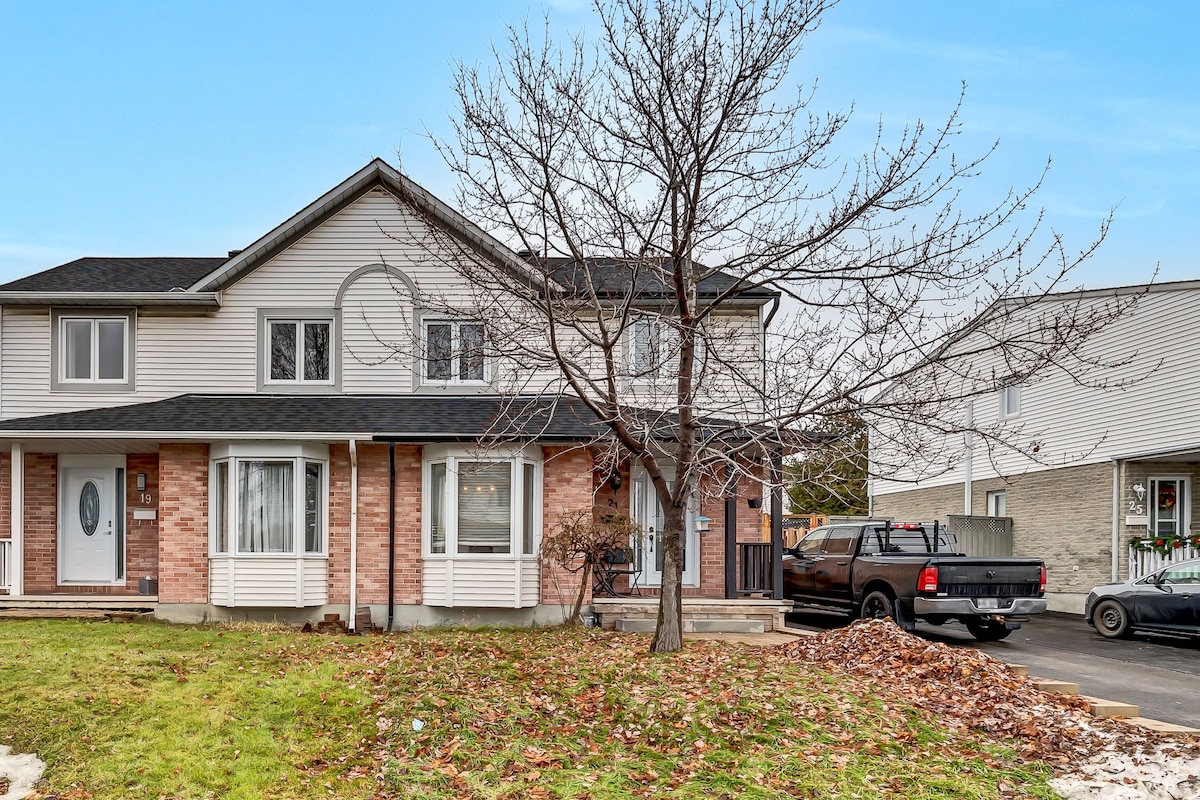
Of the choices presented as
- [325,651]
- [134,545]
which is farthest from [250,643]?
[134,545]

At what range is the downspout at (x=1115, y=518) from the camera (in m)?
19.0

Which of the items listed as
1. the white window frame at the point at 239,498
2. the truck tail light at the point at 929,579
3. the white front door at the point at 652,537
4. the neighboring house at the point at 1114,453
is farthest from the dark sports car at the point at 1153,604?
the white window frame at the point at 239,498

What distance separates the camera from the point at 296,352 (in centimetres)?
1656

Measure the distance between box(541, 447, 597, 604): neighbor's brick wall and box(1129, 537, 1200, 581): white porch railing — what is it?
10.6 metres

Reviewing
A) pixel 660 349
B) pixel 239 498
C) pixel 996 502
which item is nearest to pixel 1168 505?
pixel 996 502

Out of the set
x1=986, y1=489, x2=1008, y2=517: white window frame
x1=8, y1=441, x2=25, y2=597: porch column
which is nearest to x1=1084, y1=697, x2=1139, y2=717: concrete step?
x1=8, y1=441, x2=25, y2=597: porch column

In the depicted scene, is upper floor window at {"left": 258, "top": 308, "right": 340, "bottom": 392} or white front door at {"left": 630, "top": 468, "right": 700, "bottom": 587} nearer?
white front door at {"left": 630, "top": 468, "right": 700, "bottom": 587}

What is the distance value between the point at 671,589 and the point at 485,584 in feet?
15.9

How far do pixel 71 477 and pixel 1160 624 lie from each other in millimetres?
18188

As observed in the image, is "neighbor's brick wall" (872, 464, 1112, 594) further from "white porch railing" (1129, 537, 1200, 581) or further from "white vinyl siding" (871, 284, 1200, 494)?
"white porch railing" (1129, 537, 1200, 581)

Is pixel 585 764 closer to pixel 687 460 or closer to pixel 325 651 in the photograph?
pixel 687 460

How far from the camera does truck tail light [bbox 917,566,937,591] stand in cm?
1336

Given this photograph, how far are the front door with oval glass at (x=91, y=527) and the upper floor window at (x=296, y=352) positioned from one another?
10.5 ft

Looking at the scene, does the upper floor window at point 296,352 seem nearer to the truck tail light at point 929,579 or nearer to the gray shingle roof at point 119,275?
the gray shingle roof at point 119,275
